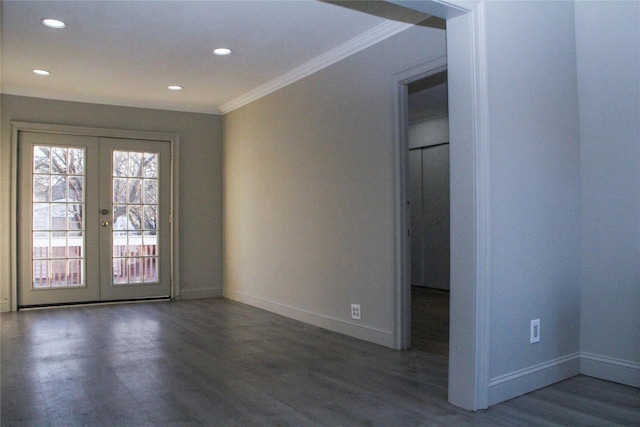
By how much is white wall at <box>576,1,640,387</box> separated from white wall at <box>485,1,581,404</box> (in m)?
0.08

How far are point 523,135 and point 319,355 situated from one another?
6.77ft

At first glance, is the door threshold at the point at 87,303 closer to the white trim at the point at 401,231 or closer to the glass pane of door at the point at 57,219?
the glass pane of door at the point at 57,219

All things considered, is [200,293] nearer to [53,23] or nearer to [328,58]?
[328,58]

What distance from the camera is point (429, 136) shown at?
7469mm

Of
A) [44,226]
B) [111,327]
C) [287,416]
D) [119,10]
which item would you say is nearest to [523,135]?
[287,416]

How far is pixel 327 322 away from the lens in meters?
4.75

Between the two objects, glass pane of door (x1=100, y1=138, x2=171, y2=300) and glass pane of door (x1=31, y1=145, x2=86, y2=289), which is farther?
glass pane of door (x1=100, y1=138, x2=171, y2=300)

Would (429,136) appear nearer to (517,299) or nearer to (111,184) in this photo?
(111,184)

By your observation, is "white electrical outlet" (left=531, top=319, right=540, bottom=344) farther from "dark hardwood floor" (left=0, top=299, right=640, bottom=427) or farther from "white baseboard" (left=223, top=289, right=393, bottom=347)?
"white baseboard" (left=223, top=289, right=393, bottom=347)

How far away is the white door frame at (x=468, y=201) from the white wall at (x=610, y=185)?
104 centimetres

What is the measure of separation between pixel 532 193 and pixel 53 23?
3619mm

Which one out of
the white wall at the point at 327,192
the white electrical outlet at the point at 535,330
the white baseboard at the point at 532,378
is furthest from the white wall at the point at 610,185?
the white wall at the point at 327,192

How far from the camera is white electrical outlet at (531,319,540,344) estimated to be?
3.02 metres

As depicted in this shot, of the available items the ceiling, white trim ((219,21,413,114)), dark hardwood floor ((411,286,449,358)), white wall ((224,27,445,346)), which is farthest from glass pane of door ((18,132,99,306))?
dark hardwood floor ((411,286,449,358))
